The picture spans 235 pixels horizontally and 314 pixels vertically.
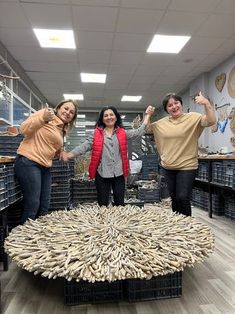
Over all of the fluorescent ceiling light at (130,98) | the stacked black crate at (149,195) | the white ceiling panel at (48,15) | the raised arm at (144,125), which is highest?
the white ceiling panel at (48,15)

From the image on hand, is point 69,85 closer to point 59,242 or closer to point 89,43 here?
point 89,43

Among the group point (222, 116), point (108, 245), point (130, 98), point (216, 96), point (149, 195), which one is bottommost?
point (149, 195)

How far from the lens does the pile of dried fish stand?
142 centimetres

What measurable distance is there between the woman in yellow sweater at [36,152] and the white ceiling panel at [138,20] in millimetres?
1914

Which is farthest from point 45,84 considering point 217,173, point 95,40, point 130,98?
point 217,173

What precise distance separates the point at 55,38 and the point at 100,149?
2640mm

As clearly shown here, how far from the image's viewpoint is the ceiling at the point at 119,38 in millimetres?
3432

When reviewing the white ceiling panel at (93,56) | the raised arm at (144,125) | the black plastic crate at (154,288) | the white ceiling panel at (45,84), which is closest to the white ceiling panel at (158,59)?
the white ceiling panel at (93,56)

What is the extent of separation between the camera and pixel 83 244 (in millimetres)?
1641

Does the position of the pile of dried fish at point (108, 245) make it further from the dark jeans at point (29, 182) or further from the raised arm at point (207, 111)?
the raised arm at point (207, 111)

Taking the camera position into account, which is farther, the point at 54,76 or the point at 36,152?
the point at 54,76

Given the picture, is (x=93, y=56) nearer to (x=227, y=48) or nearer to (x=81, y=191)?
(x=227, y=48)

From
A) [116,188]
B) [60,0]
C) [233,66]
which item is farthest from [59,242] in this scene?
[233,66]

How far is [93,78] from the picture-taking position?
652cm
